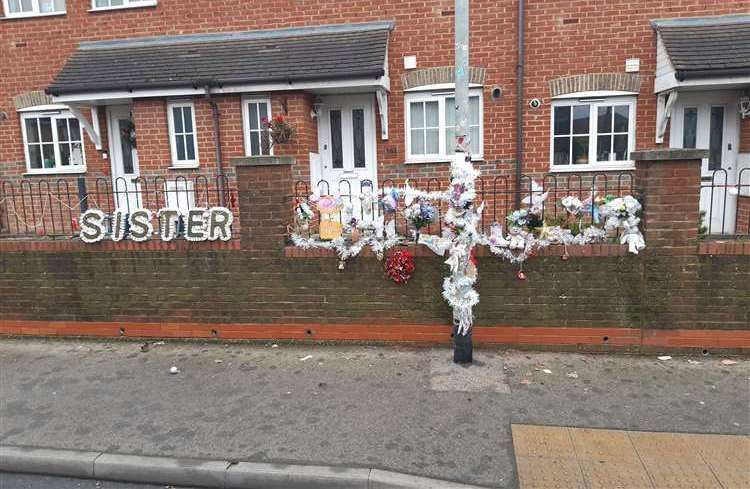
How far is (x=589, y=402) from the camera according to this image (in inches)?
163

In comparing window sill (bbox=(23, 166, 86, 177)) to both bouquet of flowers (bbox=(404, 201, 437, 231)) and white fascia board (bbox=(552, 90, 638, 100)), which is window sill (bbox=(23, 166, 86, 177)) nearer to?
bouquet of flowers (bbox=(404, 201, 437, 231))

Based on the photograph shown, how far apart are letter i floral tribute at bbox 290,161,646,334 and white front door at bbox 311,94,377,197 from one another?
12.9 ft

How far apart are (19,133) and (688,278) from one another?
1148cm

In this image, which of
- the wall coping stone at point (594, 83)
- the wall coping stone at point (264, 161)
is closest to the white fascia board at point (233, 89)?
the wall coping stone at point (594, 83)

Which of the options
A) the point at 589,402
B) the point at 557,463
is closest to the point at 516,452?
the point at 557,463

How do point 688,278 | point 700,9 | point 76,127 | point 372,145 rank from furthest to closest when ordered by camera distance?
point 76,127 < point 372,145 < point 700,9 < point 688,278

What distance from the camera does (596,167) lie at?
8.84 metres

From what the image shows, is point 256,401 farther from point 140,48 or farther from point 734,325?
point 140,48

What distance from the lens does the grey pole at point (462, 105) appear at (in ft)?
15.5

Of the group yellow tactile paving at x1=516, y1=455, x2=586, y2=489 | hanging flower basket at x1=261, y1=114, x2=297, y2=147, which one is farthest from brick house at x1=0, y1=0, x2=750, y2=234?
yellow tactile paving at x1=516, y1=455, x2=586, y2=489

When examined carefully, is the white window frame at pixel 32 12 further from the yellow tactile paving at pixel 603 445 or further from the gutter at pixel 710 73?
the yellow tactile paving at pixel 603 445

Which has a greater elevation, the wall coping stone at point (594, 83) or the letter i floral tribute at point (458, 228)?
the wall coping stone at point (594, 83)

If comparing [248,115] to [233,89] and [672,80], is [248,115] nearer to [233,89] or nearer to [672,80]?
[233,89]

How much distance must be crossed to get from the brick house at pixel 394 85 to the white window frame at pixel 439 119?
2cm
